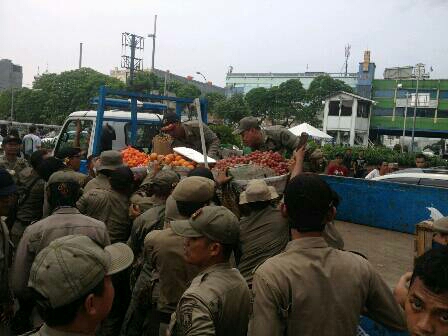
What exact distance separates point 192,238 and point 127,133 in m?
6.89

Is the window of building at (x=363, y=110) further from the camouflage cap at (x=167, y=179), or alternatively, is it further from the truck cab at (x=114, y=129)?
the camouflage cap at (x=167, y=179)

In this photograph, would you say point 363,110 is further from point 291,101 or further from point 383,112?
point 291,101

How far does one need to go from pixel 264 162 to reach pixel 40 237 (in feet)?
7.27

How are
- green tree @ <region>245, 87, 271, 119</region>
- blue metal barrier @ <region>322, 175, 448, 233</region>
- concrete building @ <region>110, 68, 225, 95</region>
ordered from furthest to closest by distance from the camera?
concrete building @ <region>110, 68, 225, 95</region> → green tree @ <region>245, 87, 271, 119</region> → blue metal barrier @ <region>322, 175, 448, 233</region>

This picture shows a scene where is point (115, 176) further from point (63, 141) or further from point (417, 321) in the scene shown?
point (63, 141)

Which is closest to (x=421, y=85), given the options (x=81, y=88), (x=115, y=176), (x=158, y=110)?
(x=81, y=88)

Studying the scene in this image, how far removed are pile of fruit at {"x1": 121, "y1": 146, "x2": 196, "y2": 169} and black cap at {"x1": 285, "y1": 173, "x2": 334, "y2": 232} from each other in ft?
10.9

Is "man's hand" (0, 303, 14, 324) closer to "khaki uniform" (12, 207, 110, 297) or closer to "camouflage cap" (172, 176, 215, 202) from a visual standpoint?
"khaki uniform" (12, 207, 110, 297)

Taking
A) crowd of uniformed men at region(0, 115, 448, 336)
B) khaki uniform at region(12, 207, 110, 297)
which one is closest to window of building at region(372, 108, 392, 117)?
crowd of uniformed men at region(0, 115, 448, 336)

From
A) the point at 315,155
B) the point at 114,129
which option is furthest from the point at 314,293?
the point at 114,129

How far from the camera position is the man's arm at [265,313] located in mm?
1959

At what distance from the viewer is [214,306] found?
7.29 feet

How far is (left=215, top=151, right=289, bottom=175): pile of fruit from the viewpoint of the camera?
4457 mm

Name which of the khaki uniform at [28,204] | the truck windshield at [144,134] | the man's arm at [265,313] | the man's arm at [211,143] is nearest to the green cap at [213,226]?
the man's arm at [265,313]
